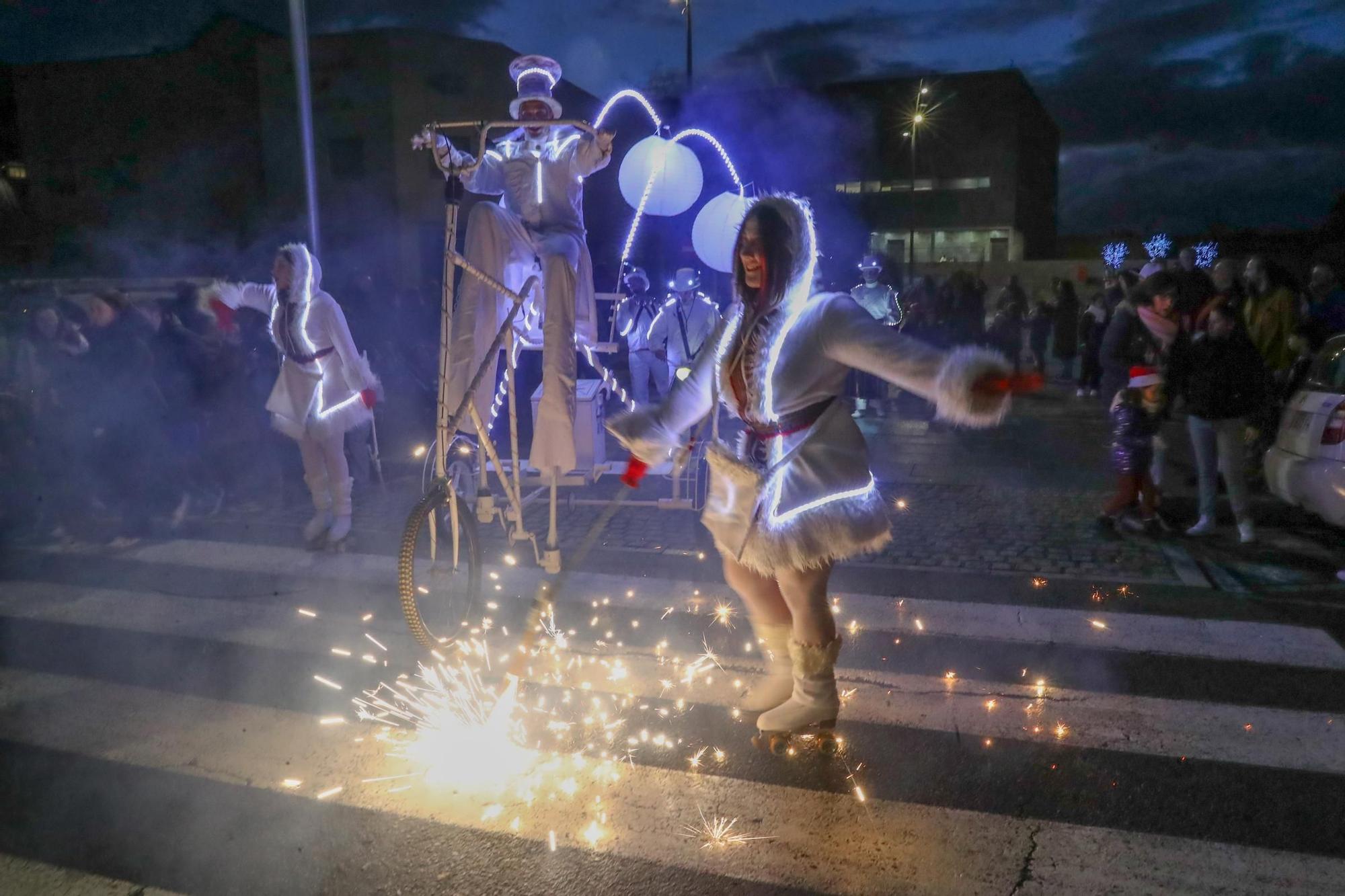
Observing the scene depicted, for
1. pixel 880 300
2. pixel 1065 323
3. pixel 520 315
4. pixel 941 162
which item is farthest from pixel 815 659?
pixel 941 162

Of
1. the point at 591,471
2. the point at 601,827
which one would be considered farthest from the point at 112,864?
the point at 591,471

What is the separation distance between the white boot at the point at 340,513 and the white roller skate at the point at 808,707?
13.5 feet

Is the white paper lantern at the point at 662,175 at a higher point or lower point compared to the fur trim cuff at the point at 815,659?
higher

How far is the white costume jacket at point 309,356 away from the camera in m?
6.46

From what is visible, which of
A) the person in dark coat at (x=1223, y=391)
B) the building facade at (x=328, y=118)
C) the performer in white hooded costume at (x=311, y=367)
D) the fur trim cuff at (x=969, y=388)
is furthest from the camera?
the building facade at (x=328, y=118)

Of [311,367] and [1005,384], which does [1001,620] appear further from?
[311,367]

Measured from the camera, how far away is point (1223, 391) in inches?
266

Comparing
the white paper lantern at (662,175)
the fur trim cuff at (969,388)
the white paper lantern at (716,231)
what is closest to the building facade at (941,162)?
the white paper lantern at (716,231)

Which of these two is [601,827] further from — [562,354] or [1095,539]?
[1095,539]

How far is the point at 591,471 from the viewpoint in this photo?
20.7ft

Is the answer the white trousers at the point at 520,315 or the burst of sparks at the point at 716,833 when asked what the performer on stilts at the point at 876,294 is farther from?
the burst of sparks at the point at 716,833

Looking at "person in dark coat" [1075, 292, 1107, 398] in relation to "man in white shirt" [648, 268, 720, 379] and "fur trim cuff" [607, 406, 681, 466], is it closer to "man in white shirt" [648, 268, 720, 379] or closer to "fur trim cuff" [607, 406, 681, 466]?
"man in white shirt" [648, 268, 720, 379]

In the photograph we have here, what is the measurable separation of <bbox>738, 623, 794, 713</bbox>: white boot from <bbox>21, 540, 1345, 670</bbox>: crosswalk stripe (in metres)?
1.36

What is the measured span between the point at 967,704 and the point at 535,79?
4.02 metres
